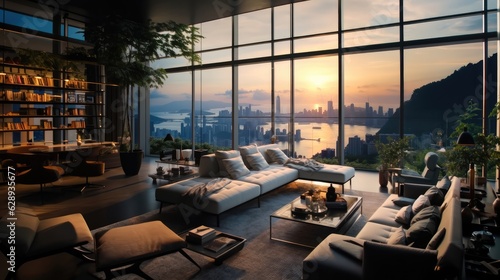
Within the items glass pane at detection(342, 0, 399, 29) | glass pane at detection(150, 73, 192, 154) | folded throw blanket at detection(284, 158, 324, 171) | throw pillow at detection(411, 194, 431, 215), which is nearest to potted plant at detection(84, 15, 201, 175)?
glass pane at detection(150, 73, 192, 154)

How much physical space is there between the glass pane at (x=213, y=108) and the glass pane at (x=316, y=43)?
220cm

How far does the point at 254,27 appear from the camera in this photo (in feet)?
27.6

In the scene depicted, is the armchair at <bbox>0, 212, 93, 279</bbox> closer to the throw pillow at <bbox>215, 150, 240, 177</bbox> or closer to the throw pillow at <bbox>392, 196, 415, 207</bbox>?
the throw pillow at <bbox>215, 150, 240, 177</bbox>

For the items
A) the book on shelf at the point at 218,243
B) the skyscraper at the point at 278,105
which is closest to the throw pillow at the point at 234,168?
the book on shelf at the point at 218,243

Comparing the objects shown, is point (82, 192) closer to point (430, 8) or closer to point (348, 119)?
point (348, 119)

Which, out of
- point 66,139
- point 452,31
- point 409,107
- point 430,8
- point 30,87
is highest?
point 430,8

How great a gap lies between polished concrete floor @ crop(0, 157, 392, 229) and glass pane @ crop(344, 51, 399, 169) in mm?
663

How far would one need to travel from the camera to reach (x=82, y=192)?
19.0 ft

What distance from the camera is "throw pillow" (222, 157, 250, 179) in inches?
202

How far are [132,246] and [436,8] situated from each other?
6965 millimetres

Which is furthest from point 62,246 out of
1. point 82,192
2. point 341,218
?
point 82,192

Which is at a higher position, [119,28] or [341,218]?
[119,28]

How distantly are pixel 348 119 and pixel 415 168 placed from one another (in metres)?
1.82

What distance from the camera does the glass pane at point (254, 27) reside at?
322 inches
